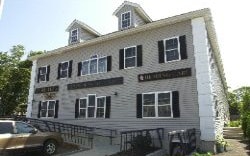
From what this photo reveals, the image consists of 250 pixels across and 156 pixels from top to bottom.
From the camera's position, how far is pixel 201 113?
1300 cm

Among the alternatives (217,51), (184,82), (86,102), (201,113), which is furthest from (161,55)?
(217,51)

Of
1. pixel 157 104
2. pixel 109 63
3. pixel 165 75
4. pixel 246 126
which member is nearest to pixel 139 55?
pixel 165 75

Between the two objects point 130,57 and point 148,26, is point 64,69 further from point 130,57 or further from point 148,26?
point 148,26

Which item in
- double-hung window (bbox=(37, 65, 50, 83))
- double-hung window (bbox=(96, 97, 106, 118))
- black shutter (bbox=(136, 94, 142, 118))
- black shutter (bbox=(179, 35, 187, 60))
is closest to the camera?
black shutter (bbox=(179, 35, 187, 60))

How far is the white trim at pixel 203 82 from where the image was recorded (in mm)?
12648

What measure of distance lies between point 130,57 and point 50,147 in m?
7.72

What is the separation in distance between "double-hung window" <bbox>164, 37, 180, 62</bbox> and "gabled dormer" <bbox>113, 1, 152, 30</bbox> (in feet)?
11.5

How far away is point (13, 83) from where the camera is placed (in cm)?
3731

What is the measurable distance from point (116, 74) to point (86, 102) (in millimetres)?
3305

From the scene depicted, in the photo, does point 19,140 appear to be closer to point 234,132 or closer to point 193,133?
point 193,133

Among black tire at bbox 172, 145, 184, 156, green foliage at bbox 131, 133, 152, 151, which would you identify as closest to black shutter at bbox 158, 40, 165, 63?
green foliage at bbox 131, 133, 152, 151

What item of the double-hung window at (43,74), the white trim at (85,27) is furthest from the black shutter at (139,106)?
the double-hung window at (43,74)

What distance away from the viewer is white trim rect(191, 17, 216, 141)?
12648 mm

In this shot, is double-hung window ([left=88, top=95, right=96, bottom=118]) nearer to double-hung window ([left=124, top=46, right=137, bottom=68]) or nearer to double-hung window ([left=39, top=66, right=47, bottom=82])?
double-hung window ([left=124, top=46, right=137, bottom=68])
